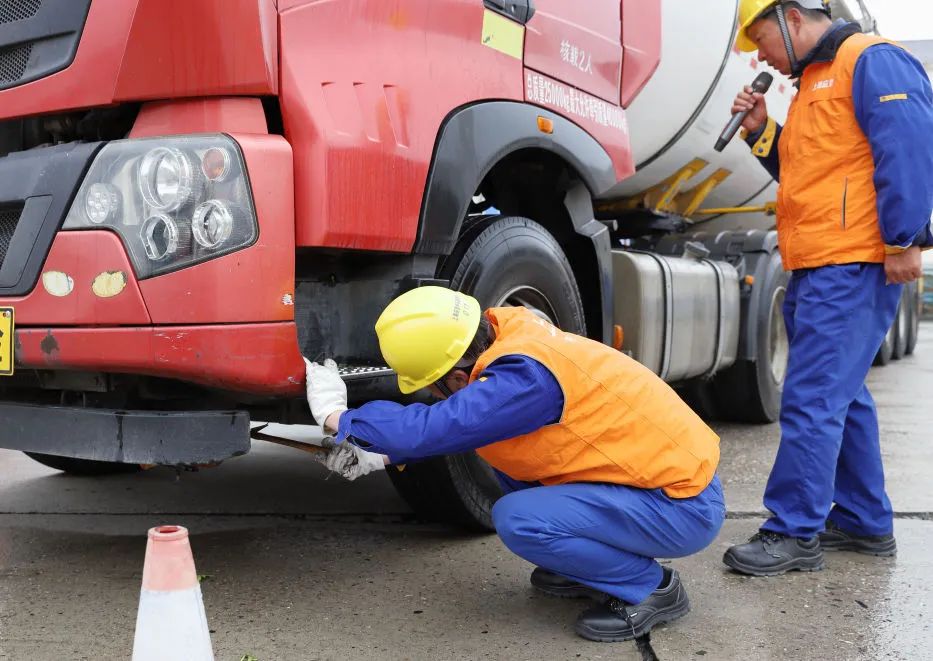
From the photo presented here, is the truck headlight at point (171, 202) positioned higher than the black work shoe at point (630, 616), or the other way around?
the truck headlight at point (171, 202)

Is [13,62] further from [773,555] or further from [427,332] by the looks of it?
[773,555]

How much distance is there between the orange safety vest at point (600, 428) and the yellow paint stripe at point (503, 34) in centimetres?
95

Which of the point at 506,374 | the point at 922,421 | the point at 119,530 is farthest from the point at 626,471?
the point at 922,421

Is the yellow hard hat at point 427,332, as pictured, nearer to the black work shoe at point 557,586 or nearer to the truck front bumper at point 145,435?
the truck front bumper at point 145,435

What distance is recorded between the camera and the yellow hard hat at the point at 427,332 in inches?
91.0

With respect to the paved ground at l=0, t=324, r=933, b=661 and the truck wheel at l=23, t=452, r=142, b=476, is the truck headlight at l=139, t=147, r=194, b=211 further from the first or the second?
the truck wheel at l=23, t=452, r=142, b=476

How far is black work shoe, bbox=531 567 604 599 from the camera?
2678mm

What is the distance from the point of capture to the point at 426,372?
237 centimetres

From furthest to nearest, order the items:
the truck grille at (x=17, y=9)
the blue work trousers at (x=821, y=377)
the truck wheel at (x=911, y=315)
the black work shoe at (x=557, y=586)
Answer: the truck wheel at (x=911, y=315) < the blue work trousers at (x=821, y=377) < the black work shoe at (x=557, y=586) < the truck grille at (x=17, y=9)

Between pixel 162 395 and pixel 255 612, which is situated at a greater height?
pixel 162 395

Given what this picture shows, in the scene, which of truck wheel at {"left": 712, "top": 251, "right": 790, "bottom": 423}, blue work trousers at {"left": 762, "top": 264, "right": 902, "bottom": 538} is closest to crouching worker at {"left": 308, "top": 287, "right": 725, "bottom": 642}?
blue work trousers at {"left": 762, "top": 264, "right": 902, "bottom": 538}

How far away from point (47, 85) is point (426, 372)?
1144mm

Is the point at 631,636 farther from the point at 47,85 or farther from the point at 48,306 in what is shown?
the point at 47,85

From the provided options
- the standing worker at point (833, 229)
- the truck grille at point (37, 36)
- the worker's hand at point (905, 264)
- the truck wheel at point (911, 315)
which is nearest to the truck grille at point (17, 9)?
the truck grille at point (37, 36)
